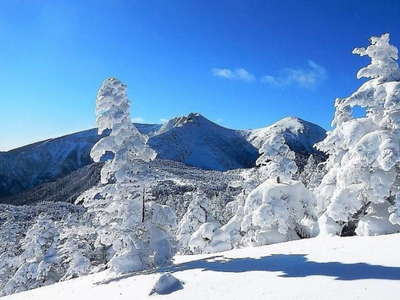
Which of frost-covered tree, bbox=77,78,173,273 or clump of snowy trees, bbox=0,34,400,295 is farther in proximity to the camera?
frost-covered tree, bbox=77,78,173,273

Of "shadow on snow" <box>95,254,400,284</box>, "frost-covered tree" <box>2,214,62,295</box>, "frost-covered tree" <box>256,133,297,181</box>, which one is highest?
"frost-covered tree" <box>256,133,297,181</box>

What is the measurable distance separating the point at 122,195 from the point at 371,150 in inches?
582

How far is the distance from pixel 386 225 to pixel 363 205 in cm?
201

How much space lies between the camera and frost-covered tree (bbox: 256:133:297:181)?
3694 centimetres

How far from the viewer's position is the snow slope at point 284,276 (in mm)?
17656

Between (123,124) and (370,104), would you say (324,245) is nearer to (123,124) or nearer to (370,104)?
(370,104)

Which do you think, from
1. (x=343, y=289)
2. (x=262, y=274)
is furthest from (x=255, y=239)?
(x=343, y=289)

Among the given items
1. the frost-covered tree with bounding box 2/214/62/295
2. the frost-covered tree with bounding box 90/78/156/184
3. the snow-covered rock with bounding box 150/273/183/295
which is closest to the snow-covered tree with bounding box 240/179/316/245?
the frost-covered tree with bounding box 90/78/156/184

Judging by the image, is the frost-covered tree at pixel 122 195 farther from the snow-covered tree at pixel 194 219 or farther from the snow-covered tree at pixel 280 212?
the snow-covered tree at pixel 194 219

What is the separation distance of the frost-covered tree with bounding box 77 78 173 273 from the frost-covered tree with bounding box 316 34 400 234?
11158 millimetres

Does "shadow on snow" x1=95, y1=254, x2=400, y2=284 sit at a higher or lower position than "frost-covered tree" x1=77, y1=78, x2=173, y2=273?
lower

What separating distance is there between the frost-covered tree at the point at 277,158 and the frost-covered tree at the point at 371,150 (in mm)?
7686

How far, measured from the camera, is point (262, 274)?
2150cm

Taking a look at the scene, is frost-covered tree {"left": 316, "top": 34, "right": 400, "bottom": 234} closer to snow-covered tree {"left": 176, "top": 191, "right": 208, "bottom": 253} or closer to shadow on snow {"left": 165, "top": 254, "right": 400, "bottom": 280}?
shadow on snow {"left": 165, "top": 254, "right": 400, "bottom": 280}
